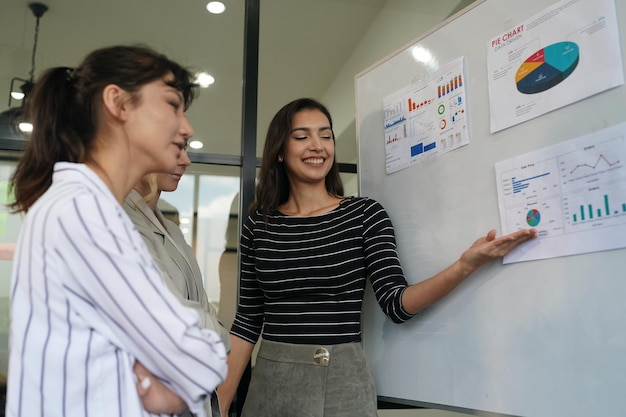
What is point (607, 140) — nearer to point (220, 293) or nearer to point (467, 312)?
point (467, 312)

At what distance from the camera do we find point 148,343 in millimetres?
787

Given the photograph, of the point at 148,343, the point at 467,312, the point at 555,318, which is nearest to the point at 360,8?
the point at 467,312

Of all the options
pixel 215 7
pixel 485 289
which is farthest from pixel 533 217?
pixel 215 7

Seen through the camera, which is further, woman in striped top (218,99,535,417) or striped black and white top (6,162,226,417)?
woman in striped top (218,99,535,417)

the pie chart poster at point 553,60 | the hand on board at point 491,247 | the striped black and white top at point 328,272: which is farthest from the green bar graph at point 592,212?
the striped black and white top at point 328,272

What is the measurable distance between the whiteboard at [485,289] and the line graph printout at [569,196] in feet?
0.08

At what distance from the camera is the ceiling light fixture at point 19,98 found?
6.42ft

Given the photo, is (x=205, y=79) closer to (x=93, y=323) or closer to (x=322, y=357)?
(x=322, y=357)

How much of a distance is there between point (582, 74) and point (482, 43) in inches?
13.4

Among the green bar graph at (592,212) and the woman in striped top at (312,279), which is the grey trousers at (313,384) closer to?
the woman in striped top at (312,279)

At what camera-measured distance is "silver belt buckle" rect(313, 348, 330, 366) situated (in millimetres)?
1510

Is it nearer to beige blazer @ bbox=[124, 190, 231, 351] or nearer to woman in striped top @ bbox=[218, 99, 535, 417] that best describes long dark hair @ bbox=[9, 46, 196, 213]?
beige blazer @ bbox=[124, 190, 231, 351]

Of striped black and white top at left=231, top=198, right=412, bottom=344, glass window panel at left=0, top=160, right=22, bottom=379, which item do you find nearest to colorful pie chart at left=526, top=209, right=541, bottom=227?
striped black and white top at left=231, top=198, right=412, bottom=344

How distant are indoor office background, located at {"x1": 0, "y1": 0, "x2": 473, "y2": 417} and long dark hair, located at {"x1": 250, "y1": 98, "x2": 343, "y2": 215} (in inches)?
12.1
